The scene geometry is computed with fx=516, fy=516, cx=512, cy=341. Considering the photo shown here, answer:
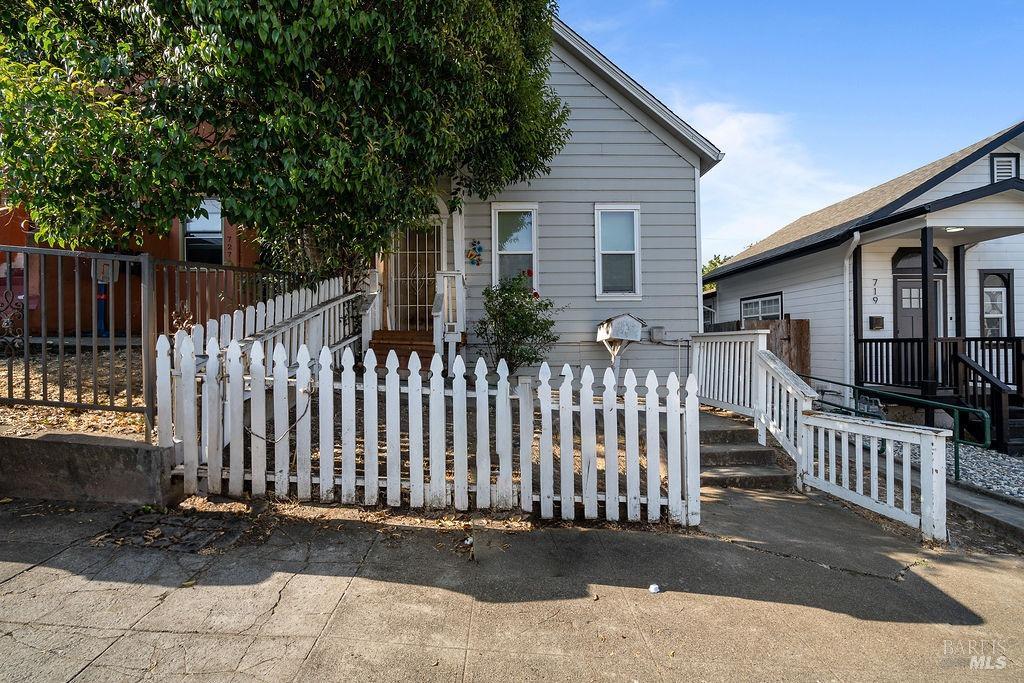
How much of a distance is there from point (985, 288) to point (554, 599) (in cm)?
1299

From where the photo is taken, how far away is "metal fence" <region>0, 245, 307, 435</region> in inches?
158

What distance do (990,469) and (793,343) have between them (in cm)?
514

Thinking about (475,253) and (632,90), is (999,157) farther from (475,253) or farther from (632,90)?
(475,253)

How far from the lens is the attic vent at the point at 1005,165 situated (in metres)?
10.8

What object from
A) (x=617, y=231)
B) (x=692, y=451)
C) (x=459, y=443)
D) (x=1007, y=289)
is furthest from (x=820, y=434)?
(x=1007, y=289)

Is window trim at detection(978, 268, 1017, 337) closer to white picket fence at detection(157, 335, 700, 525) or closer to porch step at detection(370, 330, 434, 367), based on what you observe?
white picket fence at detection(157, 335, 700, 525)

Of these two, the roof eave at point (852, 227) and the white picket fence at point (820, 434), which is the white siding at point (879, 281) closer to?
the roof eave at point (852, 227)

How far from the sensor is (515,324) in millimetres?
7957

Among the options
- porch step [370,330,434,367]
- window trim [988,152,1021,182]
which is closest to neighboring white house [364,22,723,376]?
porch step [370,330,434,367]

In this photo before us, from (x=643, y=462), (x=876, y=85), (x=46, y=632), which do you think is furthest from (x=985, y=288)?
(x=46, y=632)

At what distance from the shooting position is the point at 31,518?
3.57m

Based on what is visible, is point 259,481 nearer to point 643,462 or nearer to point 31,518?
point 31,518

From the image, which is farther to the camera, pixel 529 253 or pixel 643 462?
pixel 529 253

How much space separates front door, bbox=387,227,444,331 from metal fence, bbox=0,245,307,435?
237 cm
